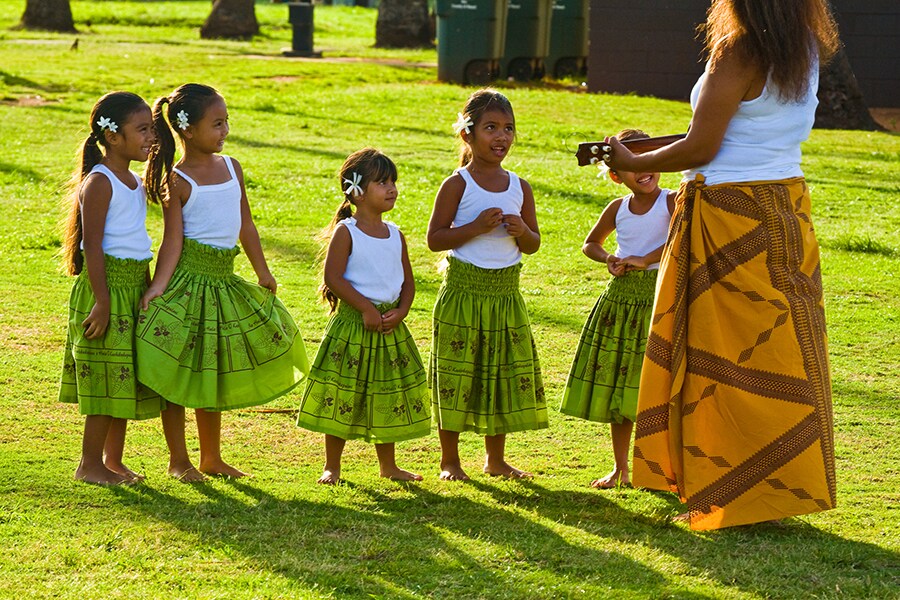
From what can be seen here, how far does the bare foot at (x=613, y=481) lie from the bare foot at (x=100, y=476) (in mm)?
1727

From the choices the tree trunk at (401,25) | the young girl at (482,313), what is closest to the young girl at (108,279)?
the young girl at (482,313)

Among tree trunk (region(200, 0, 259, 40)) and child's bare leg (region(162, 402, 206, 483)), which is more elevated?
tree trunk (region(200, 0, 259, 40))

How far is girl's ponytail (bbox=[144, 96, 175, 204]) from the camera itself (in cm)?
480

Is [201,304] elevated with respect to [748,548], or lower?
elevated

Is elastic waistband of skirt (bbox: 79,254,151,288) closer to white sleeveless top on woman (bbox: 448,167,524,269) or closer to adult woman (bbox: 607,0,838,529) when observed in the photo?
white sleeveless top on woman (bbox: 448,167,524,269)

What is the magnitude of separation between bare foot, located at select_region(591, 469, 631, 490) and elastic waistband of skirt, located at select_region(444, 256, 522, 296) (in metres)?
0.80

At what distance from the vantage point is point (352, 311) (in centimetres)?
480

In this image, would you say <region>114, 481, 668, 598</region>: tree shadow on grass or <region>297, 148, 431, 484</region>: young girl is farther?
<region>297, 148, 431, 484</region>: young girl

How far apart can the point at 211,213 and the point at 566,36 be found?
1836cm

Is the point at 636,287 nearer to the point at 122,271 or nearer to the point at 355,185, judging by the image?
the point at 355,185

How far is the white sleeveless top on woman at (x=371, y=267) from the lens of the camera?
189 inches

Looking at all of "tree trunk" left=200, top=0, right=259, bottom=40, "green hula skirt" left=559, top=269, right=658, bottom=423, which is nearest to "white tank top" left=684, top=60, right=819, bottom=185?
"green hula skirt" left=559, top=269, right=658, bottom=423

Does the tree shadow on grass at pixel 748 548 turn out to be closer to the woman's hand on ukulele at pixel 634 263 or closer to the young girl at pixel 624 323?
the young girl at pixel 624 323

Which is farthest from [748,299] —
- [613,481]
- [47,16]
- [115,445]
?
[47,16]
